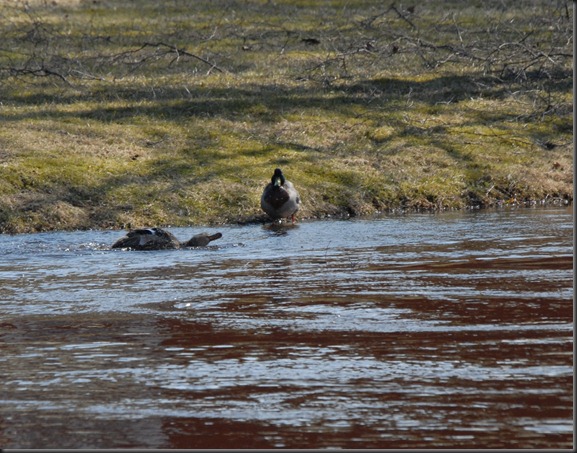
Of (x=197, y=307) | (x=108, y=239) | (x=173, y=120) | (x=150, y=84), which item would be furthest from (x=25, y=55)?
(x=197, y=307)

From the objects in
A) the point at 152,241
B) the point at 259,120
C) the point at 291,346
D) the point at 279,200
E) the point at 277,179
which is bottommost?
the point at 291,346

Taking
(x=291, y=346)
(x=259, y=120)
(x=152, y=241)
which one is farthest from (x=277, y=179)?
(x=291, y=346)

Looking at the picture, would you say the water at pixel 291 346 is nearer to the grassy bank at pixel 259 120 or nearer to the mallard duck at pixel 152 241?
the mallard duck at pixel 152 241

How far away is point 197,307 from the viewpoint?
1019 centimetres

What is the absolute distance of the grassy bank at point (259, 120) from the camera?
58.6ft

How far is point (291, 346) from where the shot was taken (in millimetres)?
8336

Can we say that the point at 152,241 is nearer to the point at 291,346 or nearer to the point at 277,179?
the point at 277,179

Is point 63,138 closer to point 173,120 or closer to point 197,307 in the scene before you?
point 173,120

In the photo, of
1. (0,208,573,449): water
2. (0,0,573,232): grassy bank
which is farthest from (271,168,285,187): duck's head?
(0,208,573,449): water

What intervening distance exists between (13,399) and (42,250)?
739 centimetres

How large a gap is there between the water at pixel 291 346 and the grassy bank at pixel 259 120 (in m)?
3.61

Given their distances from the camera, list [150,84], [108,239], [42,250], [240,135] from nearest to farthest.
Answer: [42,250], [108,239], [240,135], [150,84]

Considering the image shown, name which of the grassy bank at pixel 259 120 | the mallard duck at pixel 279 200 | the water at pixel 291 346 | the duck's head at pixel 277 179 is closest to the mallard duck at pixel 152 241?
the water at pixel 291 346

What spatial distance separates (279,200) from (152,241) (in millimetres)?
3140
